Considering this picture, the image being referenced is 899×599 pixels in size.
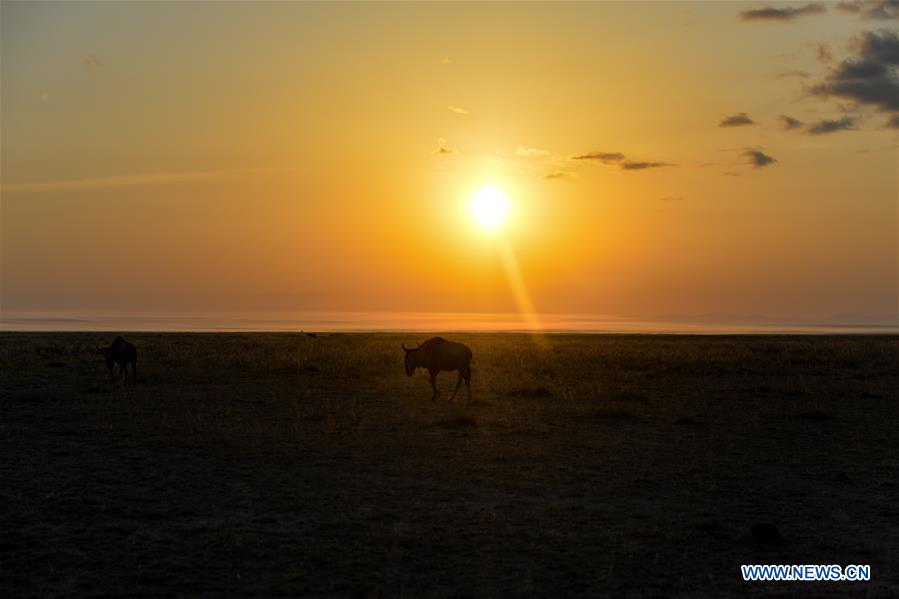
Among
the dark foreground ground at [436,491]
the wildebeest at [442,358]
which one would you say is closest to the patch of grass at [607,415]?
the dark foreground ground at [436,491]

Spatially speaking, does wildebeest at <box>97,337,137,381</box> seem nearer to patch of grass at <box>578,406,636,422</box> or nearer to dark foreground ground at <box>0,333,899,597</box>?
dark foreground ground at <box>0,333,899,597</box>

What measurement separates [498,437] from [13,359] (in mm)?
30752

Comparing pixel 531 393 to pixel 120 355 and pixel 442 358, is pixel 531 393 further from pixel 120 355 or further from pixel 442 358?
pixel 120 355

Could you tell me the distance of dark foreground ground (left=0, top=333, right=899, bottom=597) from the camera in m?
9.84

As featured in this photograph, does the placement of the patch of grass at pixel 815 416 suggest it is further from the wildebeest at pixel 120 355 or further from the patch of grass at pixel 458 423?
the wildebeest at pixel 120 355

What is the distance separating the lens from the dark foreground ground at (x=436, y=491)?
9844 millimetres

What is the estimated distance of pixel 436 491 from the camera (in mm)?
14055

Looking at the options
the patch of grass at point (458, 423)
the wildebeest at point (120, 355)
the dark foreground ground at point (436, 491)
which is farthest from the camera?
the wildebeest at point (120, 355)

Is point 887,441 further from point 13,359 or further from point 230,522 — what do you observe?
point 13,359

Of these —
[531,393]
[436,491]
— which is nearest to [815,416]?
[531,393]

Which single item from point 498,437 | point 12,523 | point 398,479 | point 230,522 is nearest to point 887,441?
point 498,437

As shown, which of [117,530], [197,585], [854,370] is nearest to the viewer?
[197,585]

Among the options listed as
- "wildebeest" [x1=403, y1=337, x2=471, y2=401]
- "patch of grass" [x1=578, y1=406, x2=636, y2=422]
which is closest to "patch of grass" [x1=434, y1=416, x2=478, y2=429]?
"patch of grass" [x1=578, y1=406, x2=636, y2=422]

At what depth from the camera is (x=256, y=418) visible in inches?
890
